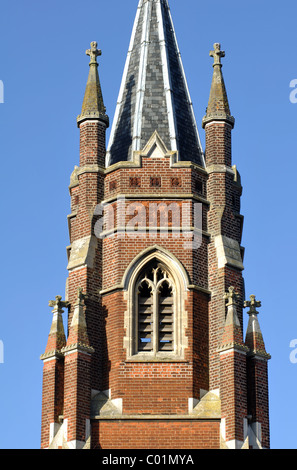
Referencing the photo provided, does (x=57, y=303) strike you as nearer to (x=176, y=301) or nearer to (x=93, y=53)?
(x=176, y=301)

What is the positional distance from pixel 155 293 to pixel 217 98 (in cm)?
692

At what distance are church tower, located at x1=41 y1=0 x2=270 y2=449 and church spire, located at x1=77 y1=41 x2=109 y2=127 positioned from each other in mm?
43

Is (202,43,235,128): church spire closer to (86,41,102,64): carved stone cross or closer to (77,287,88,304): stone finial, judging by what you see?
(86,41,102,64): carved stone cross

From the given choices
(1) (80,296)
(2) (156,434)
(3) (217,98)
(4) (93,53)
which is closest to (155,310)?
(1) (80,296)

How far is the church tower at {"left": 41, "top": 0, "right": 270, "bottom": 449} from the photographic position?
4884cm

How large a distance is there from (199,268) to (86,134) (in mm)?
5670

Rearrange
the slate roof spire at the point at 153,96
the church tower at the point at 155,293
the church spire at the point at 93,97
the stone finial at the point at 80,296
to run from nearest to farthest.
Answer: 1. the church tower at the point at 155,293
2. the stone finial at the point at 80,296
3. the church spire at the point at 93,97
4. the slate roof spire at the point at 153,96

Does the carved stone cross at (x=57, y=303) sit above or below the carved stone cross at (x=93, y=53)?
below

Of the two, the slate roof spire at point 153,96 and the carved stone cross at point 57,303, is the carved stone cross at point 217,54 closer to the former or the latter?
the slate roof spire at point 153,96

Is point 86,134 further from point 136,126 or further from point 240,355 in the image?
point 240,355

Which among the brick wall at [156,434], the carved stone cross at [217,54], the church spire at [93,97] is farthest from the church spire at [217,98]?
the brick wall at [156,434]

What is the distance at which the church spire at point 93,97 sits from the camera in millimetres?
53594

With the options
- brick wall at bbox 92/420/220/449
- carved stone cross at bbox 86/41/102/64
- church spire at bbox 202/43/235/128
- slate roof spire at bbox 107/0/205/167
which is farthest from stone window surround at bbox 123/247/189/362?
carved stone cross at bbox 86/41/102/64

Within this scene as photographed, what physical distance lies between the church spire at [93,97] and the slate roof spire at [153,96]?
1.03 m
